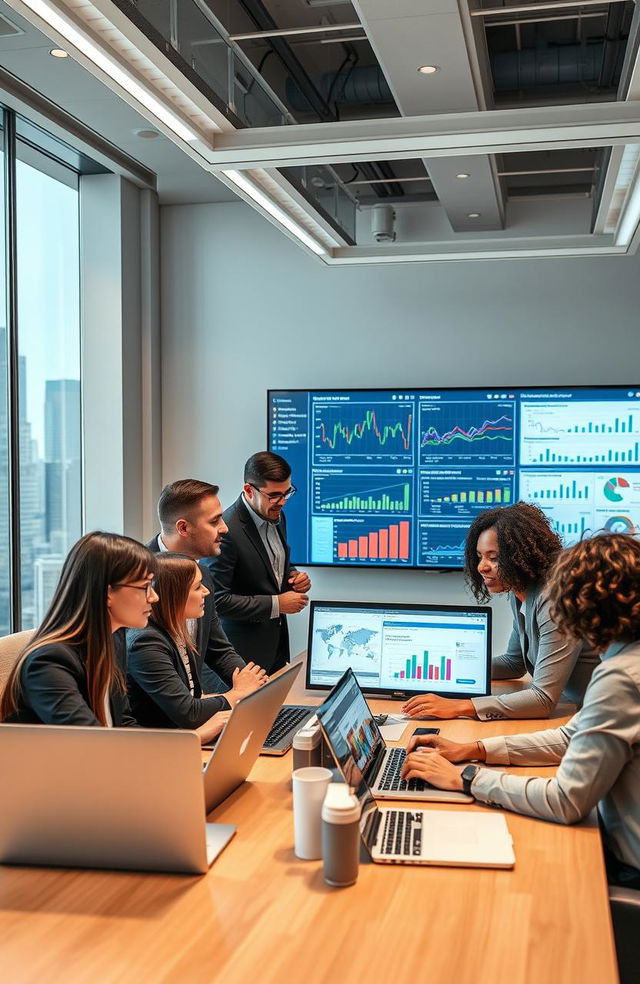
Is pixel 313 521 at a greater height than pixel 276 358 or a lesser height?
lesser

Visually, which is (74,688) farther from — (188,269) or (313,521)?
(188,269)

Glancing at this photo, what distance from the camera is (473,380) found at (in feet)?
16.6

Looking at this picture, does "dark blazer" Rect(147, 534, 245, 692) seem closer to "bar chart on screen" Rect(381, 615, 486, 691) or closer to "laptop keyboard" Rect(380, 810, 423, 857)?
"bar chart on screen" Rect(381, 615, 486, 691)

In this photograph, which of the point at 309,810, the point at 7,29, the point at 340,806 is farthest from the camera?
the point at 7,29

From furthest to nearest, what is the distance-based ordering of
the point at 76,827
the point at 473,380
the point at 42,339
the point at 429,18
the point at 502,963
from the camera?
the point at 473,380
the point at 42,339
the point at 429,18
the point at 76,827
the point at 502,963

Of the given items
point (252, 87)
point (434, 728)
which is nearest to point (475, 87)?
point (252, 87)

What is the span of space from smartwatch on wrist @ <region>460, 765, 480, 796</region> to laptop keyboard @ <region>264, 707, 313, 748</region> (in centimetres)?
55

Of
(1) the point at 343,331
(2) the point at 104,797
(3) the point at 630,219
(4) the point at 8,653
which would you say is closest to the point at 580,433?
(1) the point at 343,331

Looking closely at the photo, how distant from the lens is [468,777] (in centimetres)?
205

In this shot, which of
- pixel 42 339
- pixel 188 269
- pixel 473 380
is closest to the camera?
pixel 42 339

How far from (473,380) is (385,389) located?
0.47 meters

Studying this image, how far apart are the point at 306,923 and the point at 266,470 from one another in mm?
2371

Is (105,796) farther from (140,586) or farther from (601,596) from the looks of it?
(601,596)

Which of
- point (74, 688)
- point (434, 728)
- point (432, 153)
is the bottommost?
point (434, 728)
